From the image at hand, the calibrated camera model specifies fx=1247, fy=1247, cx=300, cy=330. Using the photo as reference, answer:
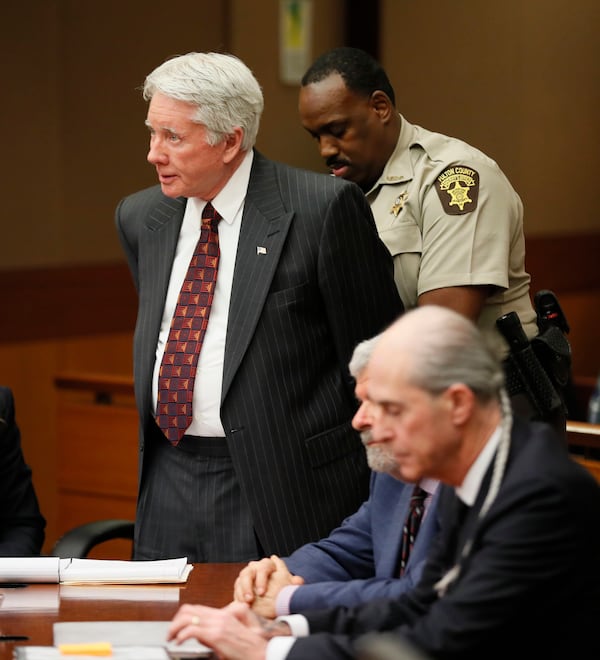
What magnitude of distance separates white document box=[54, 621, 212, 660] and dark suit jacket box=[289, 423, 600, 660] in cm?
43

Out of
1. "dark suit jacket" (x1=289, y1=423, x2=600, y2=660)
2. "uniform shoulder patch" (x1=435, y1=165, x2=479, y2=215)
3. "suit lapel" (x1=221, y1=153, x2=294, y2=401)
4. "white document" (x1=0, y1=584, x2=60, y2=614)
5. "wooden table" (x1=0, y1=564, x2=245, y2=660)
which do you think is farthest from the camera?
"uniform shoulder patch" (x1=435, y1=165, x2=479, y2=215)

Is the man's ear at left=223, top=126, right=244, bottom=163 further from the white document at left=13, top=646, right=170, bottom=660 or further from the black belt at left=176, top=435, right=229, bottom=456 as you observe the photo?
the white document at left=13, top=646, right=170, bottom=660

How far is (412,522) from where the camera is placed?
254 centimetres

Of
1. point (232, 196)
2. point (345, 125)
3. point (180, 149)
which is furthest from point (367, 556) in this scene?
point (345, 125)

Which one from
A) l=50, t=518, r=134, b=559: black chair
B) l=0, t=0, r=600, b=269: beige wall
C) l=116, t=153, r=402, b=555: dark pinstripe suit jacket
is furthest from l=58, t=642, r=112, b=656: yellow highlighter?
l=0, t=0, r=600, b=269: beige wall

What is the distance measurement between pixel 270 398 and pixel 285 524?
307 millimetres

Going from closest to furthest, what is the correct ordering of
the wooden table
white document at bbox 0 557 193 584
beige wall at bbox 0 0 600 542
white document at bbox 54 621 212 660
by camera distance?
white document at bbox 54 621 212 660 < the wooden table < white document at bbox 0 557 193 584 < beige wall at bbox 0 0 600 542

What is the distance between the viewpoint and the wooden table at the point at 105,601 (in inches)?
92.9

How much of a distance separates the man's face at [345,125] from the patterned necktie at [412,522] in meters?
1.11

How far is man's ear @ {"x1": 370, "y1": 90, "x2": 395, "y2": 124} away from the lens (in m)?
3.35

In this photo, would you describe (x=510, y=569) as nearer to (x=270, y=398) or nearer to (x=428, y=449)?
(x=428, y=449)

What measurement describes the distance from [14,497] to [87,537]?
233 millimetres

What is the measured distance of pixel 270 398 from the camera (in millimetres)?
2967

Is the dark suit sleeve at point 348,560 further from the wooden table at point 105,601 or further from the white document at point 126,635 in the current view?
the white document at point 126,635
